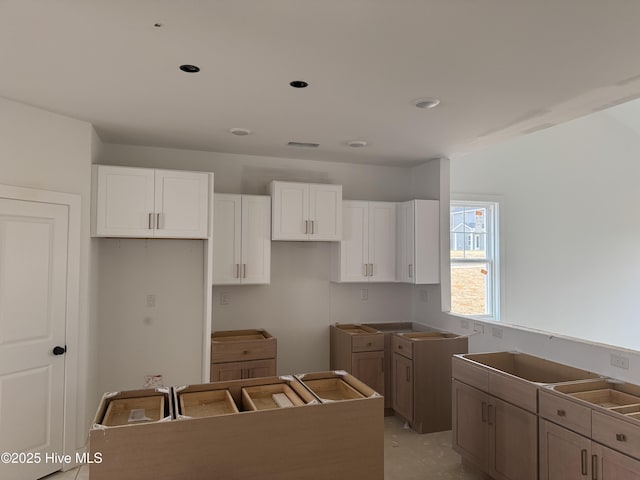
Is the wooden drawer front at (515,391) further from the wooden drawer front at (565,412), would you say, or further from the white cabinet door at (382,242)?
the white cabinet door at (382,242)

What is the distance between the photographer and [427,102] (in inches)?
120

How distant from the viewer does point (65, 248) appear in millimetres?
3438

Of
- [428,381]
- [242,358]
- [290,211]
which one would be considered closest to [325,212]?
[290,211]

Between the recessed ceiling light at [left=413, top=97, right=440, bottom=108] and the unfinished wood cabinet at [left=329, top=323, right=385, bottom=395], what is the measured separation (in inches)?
92.6

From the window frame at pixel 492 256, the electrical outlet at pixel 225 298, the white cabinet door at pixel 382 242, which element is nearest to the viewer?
the electrical outlet at pixel 225 298

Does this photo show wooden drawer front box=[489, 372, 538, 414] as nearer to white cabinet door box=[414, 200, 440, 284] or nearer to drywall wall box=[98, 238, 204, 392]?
white cabinet door box=[414, 200, 440, 284]

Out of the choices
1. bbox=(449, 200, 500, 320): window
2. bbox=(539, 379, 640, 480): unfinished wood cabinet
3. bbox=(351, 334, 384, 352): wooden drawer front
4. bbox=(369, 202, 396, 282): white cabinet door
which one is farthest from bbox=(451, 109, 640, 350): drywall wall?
bbox=(539, 379, 640, 480): unfinished wood cabinet

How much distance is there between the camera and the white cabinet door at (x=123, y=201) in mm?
3705

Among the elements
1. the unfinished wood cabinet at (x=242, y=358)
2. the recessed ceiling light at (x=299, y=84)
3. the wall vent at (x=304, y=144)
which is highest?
the wall vent at (x=304, y=144)

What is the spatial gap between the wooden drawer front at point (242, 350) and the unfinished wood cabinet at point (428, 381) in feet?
4.31

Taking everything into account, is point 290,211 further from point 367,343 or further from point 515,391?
point 515,391

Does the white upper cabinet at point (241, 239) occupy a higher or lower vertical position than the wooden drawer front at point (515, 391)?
higher

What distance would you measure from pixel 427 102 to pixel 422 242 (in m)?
1.96

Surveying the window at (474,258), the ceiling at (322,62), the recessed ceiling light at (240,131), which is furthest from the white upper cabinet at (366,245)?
the recessed ceiling light at (240,131)
